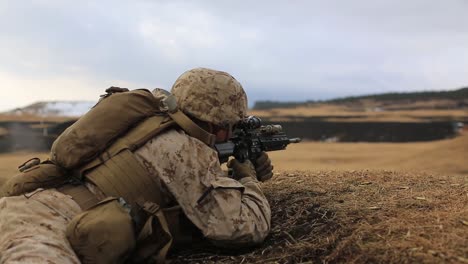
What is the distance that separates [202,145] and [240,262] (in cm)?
79

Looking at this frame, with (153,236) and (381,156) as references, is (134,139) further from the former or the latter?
(381,156)

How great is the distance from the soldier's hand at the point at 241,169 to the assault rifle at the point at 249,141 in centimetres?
5

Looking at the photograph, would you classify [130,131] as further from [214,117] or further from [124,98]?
[214,117]

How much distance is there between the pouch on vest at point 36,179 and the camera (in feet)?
11.5

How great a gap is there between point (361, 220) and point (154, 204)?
1.44m

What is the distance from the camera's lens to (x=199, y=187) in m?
3.40

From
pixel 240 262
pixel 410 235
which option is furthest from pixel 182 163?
pixel 410 235

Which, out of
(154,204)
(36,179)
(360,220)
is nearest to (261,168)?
(360,220)

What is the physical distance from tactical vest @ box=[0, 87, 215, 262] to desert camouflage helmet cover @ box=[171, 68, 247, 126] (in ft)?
0.39

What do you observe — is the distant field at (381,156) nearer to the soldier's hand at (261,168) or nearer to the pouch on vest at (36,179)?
the soldier's hand at (261,168)

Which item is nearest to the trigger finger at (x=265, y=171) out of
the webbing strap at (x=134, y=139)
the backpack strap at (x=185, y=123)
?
the backpack strap at (x=185, y=123)

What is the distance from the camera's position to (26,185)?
351 cm

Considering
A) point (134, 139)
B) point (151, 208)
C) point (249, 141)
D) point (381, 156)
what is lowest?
point (381, 156)

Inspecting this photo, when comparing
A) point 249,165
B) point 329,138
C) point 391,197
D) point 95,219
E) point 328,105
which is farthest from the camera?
point 328,105
